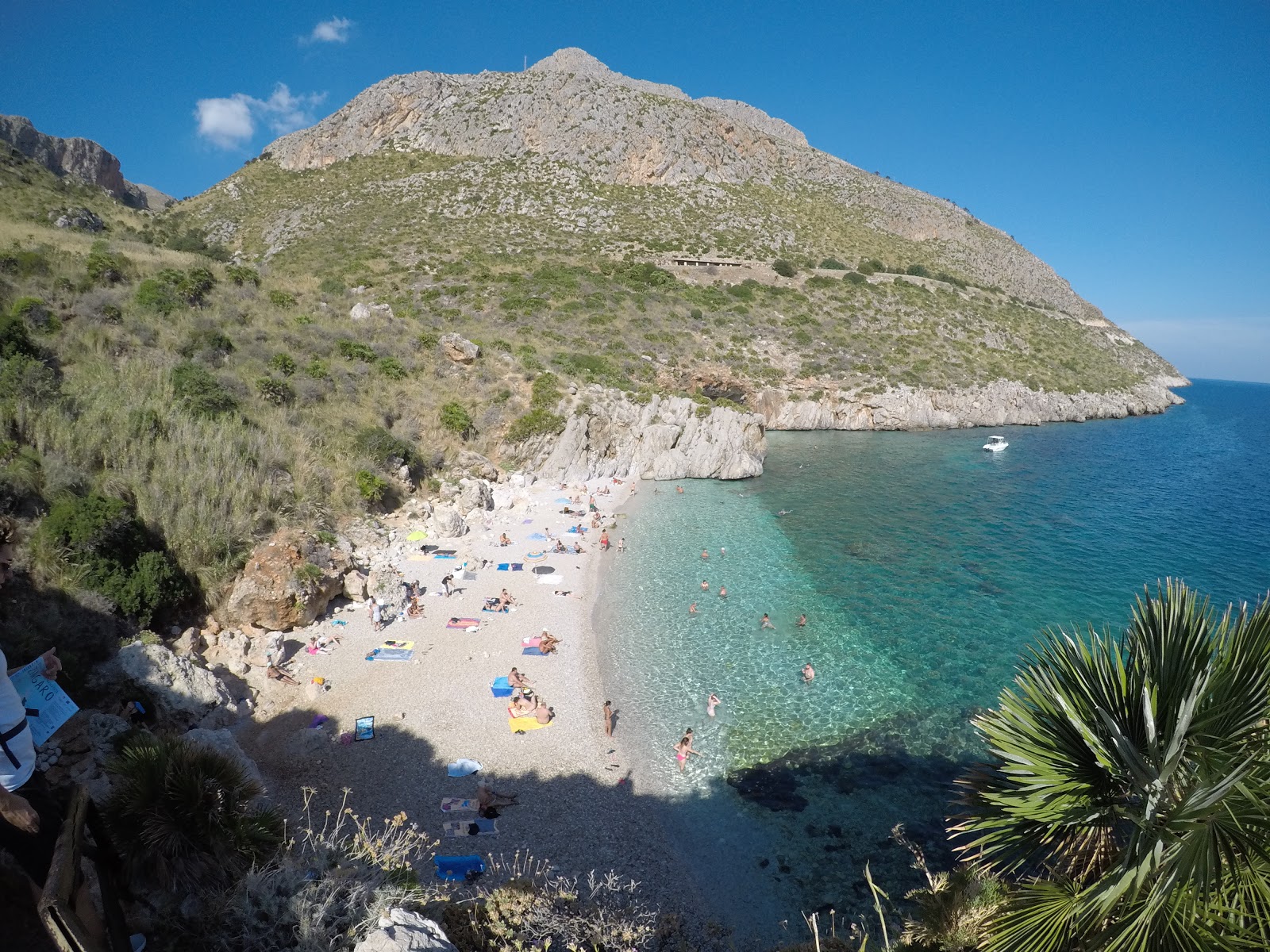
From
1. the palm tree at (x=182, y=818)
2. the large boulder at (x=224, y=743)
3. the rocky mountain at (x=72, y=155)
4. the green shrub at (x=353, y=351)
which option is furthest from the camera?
the rocky mountain at (x=72, y=155)

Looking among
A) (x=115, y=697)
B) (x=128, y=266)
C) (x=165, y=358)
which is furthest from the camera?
(x=128, y=266)

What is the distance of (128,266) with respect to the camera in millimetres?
22875

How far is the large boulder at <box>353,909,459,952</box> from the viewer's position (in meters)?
3.89

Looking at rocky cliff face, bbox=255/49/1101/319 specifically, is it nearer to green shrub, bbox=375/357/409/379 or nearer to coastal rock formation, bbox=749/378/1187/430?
coastal rock formation, bbox=749/378/1187/430

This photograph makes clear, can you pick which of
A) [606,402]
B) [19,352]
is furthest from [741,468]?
[19,352]

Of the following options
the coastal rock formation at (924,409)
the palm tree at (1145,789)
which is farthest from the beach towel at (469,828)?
the coastal rock formation at (924,409)

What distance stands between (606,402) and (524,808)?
74.8 ft

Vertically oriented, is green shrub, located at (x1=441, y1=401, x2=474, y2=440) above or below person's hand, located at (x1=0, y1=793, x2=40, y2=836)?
above

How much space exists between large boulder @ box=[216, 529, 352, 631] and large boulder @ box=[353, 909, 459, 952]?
10.3 m

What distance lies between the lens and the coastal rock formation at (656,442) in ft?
89.7

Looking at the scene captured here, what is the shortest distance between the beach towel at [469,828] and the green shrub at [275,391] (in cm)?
1711

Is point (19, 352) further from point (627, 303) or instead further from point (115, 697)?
point (627, 303)

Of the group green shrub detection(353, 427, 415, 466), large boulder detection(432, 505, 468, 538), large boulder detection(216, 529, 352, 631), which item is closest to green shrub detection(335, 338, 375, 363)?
green shrub detection(353, 427, 415, 466)

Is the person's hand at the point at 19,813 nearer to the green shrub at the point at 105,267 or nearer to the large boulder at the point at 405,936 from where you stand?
the large boulder at the point at 405,936
